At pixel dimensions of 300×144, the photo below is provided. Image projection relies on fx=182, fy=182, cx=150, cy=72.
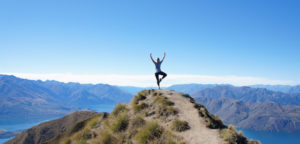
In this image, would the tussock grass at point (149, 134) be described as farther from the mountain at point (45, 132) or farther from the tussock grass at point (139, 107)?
the mountain at point (45, 132)

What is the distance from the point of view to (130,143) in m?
10.9

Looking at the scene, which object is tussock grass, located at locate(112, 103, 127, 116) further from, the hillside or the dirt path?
the dirt path

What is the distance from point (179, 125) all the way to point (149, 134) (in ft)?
7.03

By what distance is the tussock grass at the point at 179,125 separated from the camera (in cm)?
1137

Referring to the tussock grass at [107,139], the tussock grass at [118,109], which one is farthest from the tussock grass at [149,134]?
the tussock grass at [118,109]

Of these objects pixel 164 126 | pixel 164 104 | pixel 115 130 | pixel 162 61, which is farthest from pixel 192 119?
pixel 162 61

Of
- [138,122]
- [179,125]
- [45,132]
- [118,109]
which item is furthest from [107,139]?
[45,132]

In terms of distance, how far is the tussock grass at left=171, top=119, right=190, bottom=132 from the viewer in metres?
11.4

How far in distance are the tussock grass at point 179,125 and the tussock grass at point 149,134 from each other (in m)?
0.95

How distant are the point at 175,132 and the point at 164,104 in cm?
444

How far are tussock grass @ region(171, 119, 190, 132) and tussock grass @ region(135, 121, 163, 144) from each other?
949 mm

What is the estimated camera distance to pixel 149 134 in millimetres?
10680

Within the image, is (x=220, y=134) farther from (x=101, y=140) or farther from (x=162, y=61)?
(x=162, y=61)

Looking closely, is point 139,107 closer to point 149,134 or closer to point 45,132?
point 149,134
